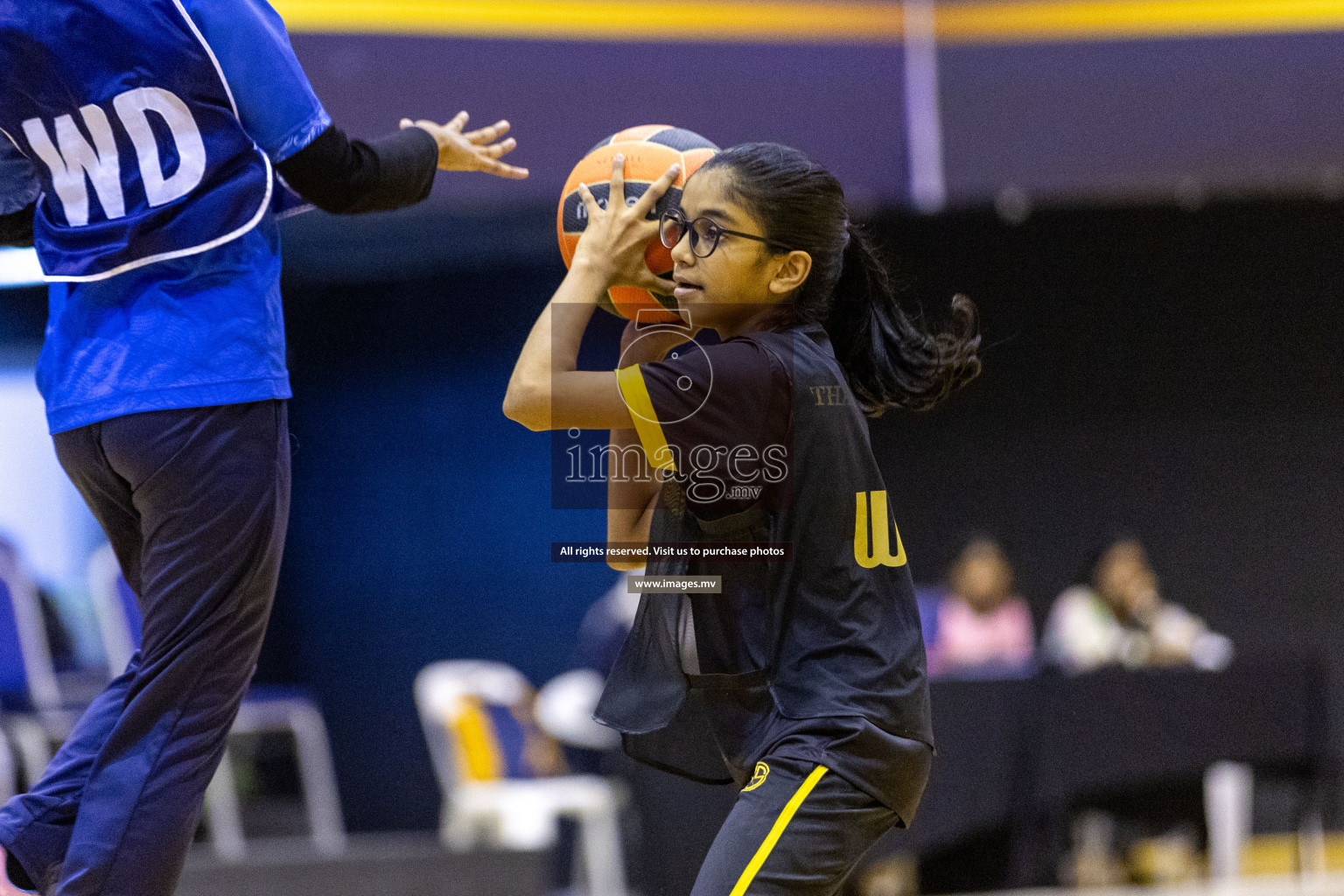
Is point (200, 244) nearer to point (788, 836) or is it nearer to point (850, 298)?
point (850, 298)

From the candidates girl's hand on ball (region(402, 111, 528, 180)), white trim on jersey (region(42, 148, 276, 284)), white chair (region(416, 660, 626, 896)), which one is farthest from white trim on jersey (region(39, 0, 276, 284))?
white chair (region(416, 660, 626, 896))

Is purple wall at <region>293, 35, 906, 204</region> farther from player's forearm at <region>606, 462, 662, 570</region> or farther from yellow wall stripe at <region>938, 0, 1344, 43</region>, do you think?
player's forearm at <region>606, 462, 662, 570</region>

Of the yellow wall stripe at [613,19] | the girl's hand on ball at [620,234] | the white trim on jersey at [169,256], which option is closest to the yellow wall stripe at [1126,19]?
the yellow wall stripe at [613,19]

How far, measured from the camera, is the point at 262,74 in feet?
5.96

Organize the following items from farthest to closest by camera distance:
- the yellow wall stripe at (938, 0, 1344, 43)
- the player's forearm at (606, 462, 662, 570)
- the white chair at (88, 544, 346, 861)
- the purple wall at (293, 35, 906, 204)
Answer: the white chair at (88, 544, 346, 861)
the yellow wall stripe at (938, 0, 1344, 43)
the purple wall at (293, 35, 906, 204)
the player's forearm at (606, 462, 662, 570)

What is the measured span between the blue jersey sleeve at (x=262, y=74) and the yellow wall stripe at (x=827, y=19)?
427 cm

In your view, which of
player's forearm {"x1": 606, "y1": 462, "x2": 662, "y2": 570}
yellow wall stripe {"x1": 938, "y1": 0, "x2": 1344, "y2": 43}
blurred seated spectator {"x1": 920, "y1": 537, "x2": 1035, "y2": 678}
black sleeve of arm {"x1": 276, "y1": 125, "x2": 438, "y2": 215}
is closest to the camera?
black sleeve of arm {"x1": 276, "y1": 125, "x2": 438, "y2": 215}

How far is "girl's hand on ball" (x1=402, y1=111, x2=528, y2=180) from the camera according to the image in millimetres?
2166

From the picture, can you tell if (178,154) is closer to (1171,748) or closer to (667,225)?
(667,225)

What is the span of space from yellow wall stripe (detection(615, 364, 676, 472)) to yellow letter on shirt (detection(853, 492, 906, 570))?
303 mm

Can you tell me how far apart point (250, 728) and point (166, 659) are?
563 centimetres

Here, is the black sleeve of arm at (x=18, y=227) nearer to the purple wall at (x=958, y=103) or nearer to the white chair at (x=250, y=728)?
the purple wall at (x=958, y=103)

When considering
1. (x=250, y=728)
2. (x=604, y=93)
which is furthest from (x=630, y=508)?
(x=250, y=728)

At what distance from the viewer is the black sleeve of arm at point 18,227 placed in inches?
77.9
